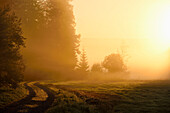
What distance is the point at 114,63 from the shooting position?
73.9 metres

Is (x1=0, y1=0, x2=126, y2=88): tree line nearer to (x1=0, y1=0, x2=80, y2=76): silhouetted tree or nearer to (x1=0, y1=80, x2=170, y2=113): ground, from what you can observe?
(x1=0, y1=0, x2=80, y2=76): silhouetted tree

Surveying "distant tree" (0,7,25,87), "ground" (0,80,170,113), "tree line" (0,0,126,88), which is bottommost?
"ground" (0,80,170,113)

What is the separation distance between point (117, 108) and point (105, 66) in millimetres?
58567

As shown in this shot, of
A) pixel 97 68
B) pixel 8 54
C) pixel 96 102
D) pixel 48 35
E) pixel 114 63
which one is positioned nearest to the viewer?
pixel 96 102

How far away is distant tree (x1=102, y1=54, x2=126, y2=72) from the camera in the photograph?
74.0m

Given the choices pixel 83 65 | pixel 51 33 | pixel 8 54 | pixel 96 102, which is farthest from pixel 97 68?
pixel 8 54

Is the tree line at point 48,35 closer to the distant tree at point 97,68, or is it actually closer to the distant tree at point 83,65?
the distant tree at point 83,65

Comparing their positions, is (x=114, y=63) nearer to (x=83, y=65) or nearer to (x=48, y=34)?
(x=83, y=65)

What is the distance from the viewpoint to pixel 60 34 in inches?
2306

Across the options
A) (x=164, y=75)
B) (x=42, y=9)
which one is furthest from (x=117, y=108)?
(x=164, y=75)

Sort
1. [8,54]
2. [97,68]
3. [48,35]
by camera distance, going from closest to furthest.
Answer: [8,54]
[48,35]
[97,68]

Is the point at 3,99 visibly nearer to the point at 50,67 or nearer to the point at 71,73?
the point at 50,67

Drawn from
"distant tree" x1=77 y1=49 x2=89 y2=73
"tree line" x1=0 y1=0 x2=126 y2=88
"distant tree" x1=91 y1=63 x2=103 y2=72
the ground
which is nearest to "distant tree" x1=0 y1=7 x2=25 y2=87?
A: the ground

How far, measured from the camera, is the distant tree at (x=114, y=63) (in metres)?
74.0
